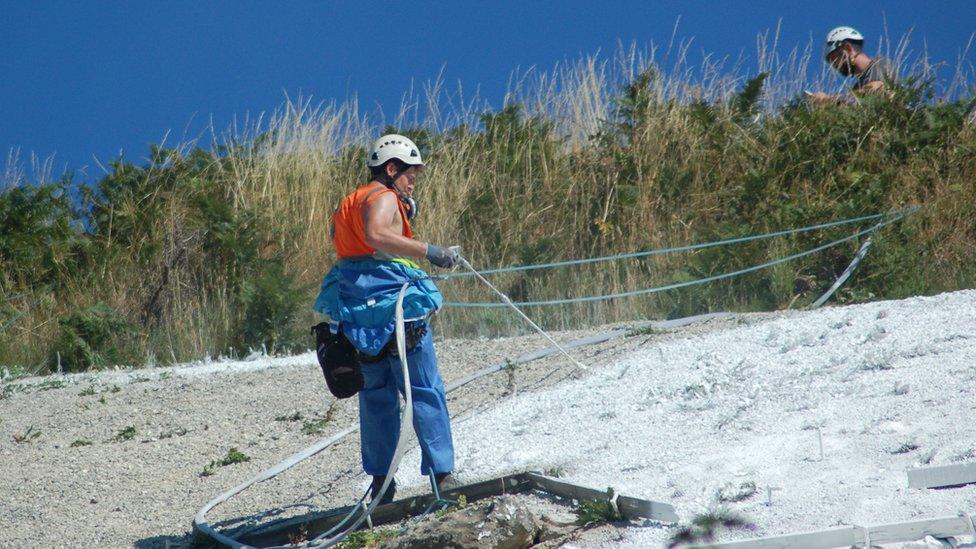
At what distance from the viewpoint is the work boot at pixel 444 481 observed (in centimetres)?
576

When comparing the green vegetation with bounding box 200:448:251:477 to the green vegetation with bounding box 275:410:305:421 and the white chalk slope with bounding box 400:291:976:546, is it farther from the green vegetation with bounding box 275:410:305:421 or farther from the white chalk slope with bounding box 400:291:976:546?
the white chalk slope with bounding box 400:291:976:546

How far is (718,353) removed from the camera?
24.2 ft

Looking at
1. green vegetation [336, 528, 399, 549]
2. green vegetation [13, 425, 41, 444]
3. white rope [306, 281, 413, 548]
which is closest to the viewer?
green vegetation [336, 528, 399, 549]

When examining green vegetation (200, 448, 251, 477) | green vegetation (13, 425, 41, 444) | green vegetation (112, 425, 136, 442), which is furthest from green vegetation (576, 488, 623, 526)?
green vegetation (13, 425, 41, 444)

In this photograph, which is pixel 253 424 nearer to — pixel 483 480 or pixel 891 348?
pixel 483 480

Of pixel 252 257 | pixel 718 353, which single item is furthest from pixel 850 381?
pixel 252 257

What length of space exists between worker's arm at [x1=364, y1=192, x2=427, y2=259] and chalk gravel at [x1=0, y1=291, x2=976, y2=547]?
4.09ft

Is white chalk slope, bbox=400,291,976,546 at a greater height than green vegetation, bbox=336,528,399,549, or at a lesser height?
greater

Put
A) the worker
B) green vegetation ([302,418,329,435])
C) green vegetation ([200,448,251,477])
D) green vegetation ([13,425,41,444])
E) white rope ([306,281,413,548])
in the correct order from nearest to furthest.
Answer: white rope ([306,281,413,548]), the worker, green vegetation ([200,448,251,477]), green vegetation ([302,418,329,435]), green vegetation ([13,425,41,444])

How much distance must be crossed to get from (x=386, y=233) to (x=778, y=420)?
2040 millimetres

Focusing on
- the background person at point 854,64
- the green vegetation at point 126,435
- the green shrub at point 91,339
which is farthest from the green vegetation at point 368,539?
the background person at point 854,64

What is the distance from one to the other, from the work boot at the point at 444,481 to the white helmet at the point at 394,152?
148 centimetres

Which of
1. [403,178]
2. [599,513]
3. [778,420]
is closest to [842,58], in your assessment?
[778,420]

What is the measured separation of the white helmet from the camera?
5895mm
